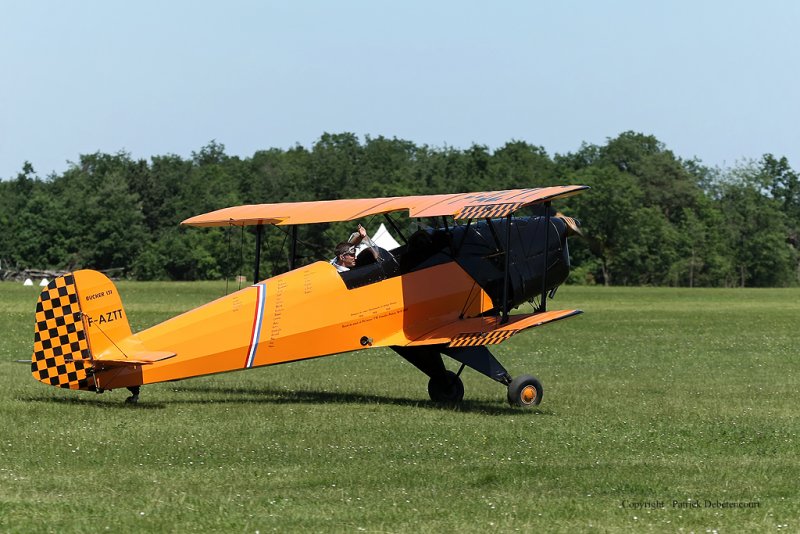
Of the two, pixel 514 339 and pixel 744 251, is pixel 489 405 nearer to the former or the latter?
pixel 514 339

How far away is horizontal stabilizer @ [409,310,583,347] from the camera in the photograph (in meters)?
14.2

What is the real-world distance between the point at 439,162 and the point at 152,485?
113 m

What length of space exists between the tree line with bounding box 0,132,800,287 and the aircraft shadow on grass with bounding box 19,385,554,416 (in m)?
52.9

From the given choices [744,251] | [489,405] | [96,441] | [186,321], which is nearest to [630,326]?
[489,405]

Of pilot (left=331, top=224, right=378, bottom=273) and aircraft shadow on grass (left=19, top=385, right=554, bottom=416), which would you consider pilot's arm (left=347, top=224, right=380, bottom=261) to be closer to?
pilot (left=331, top=224, right=378, bottom=273)

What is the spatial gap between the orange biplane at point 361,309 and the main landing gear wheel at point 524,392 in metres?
0.02

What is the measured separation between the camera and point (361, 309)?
14.6 m

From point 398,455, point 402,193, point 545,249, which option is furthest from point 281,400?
point 402,193

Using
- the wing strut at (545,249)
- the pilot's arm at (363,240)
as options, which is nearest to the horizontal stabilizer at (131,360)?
the pilot's arm at (363,240)

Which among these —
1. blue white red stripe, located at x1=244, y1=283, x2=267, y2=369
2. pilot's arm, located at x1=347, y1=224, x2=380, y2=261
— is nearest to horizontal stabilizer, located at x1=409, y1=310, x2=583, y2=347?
pilot's arm, located at x1=347, y1=224, x2=380, y2=261

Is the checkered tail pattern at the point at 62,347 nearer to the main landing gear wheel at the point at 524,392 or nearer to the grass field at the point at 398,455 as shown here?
the grass field at the point at 398,455

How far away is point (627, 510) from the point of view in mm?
8578

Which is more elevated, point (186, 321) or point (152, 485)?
point (186, 321)

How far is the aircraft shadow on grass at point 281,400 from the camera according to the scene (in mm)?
13906
